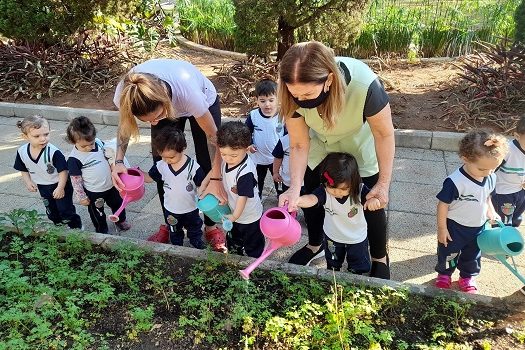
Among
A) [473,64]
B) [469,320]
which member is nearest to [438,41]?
[473,64]

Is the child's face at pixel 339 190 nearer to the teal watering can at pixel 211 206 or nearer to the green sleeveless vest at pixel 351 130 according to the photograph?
the green sleeveless vest at pixel 351 130

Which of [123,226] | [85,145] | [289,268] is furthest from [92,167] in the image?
[289,268]

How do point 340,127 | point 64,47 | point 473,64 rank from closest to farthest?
point 340,127 → point 473,64 → point 64,47

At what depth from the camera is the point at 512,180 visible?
2818 mm

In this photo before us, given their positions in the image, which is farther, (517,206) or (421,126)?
(421,126)

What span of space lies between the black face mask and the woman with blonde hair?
2.43 feet

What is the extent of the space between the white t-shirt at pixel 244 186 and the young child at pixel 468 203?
3.56ft

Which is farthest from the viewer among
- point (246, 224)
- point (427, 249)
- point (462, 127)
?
point (462, 127)

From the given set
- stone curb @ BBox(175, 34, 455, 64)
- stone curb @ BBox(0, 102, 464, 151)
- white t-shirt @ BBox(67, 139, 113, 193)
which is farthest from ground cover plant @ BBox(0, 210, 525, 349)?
stone curb @ BBox(175, 34, 455, 64)

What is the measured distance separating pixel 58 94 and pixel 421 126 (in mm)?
4853

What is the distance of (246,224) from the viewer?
2922 millimetres

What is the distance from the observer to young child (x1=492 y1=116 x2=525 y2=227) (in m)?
2.79

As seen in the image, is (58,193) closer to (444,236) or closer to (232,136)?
(232,136)

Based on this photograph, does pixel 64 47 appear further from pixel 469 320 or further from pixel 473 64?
pixel 469 320
